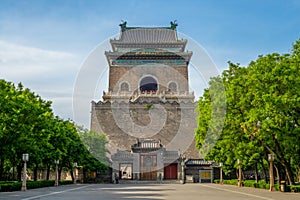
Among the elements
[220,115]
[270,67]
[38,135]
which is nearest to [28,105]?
[38,135]

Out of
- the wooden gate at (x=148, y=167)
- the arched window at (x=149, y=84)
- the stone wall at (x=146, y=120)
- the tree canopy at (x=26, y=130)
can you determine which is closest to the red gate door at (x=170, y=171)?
the wooden gate at (x=148, y=167)

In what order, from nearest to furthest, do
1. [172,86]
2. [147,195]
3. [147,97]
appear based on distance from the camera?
[147,195] < [147,97] < [172,86]

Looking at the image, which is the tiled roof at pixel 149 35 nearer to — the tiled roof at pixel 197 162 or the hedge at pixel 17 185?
the tiled roof at pixel 197 162

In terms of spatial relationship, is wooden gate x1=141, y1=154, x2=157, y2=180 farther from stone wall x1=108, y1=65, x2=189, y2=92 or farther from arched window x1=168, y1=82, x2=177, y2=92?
arched window x1=168, y1=82, x2=177, y2=92

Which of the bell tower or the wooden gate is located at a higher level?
Answer: the bell tower

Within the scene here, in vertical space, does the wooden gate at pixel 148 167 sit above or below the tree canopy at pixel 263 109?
below

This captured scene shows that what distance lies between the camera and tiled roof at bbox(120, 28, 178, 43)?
6962 cm

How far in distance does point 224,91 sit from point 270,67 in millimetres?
5024

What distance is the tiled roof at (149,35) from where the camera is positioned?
69625 millimetres

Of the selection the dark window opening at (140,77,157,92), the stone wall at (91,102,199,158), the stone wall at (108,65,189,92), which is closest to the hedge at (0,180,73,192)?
the stone wall at (91,102,199,158)

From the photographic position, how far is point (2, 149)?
29.6 m

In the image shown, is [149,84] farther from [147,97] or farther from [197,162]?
[197,162]

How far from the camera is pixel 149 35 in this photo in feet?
232

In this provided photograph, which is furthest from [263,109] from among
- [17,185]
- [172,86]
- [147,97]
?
[172,86]
